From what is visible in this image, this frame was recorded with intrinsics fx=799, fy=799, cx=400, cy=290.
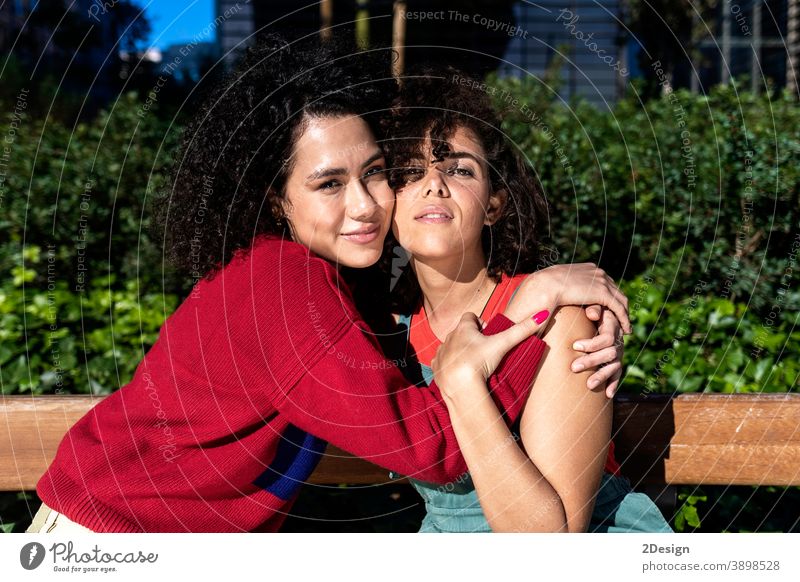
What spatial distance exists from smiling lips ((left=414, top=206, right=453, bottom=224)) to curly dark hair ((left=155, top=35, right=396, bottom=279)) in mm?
213

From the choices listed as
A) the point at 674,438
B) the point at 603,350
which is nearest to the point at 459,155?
the point at 603,350

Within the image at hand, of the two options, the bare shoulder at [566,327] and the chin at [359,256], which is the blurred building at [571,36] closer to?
the chin at [359,256]

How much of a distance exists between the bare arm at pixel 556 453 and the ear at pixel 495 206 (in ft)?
1.16

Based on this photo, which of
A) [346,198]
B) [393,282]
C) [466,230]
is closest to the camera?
[346,198]

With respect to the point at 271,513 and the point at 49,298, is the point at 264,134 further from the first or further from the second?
the point at 49,298

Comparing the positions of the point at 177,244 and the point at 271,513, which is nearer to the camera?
the point at 271,513

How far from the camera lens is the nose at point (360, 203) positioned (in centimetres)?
162

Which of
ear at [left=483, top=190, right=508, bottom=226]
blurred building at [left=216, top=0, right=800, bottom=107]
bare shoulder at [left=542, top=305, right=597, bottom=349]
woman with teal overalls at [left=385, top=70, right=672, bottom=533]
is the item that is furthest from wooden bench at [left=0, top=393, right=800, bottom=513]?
blurred building at [left=216, top=0, right=800, bottom=107]

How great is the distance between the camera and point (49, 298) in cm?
285

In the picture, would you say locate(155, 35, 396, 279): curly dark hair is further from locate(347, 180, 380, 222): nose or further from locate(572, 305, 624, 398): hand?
locate(572, 305, 624, 398): hand

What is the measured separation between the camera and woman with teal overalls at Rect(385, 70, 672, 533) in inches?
59.7
